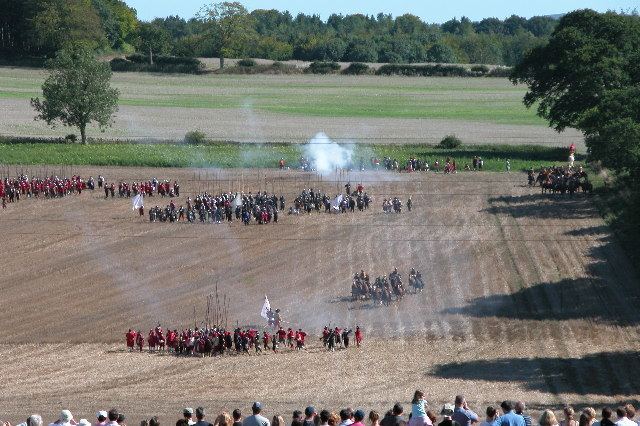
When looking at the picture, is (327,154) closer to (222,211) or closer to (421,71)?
(222,211)

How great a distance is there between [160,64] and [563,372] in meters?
103

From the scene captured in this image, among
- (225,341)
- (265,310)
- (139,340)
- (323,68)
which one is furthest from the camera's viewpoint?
(323,68)

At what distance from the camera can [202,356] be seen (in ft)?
122

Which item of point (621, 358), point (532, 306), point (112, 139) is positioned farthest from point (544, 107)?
point (621, 358)

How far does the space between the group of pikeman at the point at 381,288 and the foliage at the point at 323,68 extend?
302 ft

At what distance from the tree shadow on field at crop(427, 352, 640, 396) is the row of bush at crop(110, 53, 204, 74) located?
99.3 m

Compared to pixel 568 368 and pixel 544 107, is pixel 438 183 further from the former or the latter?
pixel 568 368

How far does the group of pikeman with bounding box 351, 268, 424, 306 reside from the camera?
4341 cm

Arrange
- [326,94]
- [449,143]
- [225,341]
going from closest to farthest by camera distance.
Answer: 1. [225,341]
2. [449,143]
3. [326,94]

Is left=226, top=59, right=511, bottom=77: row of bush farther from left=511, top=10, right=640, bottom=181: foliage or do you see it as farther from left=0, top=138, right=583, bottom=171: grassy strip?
left=511, top=10, right=640, bottom=181: foliage

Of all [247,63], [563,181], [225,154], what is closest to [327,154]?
[225,154]

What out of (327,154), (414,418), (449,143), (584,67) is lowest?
(449,143)

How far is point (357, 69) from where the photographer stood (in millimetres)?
135625

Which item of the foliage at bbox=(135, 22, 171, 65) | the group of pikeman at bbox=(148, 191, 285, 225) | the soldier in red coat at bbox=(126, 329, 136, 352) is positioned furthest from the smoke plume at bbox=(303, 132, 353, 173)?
the foliage at bbox=(135, 22, 171, 65)
